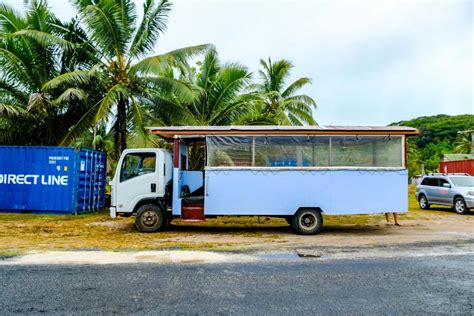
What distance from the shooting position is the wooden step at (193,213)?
11477 mm

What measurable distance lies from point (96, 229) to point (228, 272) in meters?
6.81

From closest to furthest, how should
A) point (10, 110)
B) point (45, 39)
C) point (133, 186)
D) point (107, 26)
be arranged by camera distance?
point (133, 186) < point (10, 110) < point (45, 39) < point (107, 26)

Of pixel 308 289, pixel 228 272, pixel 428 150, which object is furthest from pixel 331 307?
pixel 428 150

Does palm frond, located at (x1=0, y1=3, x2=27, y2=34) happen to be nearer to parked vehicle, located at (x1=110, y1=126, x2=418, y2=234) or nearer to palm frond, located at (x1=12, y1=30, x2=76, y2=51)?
palm frond, located at (x1=12, y1=30, x2=76, y2=51)

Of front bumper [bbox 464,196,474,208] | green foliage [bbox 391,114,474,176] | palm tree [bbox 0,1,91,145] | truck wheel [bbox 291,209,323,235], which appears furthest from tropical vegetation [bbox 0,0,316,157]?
green foliage [bbox 391,114,474,176]

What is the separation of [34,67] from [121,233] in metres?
9.84

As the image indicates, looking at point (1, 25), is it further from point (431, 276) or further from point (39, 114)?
point (431, 276)

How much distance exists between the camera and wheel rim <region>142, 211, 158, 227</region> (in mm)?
11648

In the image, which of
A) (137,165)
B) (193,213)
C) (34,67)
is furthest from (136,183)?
(34,67)

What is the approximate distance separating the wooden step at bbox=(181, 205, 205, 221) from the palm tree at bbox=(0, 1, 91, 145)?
27.0ft

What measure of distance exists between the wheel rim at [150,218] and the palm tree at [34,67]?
7533 millimetres

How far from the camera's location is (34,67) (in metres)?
17.5

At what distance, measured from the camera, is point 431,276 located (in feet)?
22.5

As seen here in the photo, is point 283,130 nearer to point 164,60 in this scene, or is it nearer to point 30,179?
point 164,60
